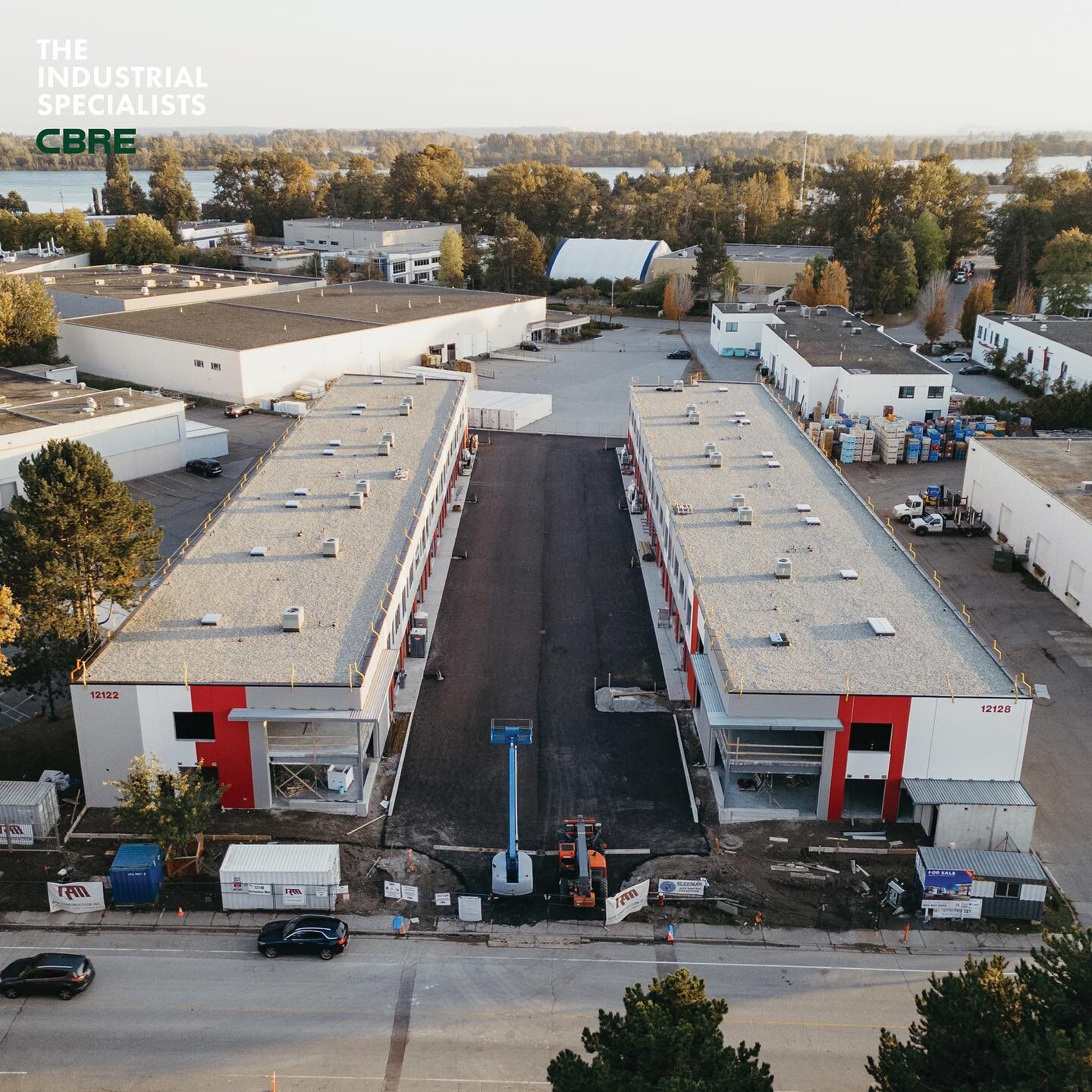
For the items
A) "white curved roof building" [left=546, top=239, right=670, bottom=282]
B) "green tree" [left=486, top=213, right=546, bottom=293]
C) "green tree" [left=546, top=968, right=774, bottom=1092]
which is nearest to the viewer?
"green tree" [left=546, top=968, right=774, bottom=1092]

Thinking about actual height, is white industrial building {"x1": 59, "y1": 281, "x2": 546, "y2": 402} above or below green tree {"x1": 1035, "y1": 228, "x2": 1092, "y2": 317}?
below

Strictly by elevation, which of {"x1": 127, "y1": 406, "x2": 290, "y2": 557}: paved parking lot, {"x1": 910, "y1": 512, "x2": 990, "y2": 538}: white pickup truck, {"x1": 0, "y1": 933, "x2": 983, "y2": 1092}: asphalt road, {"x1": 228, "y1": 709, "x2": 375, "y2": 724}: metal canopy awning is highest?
{"x1": 228, "y1": 709, "x2": 375, "y2": 724}: metal canopy awning

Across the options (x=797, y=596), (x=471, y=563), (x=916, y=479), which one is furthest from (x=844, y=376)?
(x=797, y=596)

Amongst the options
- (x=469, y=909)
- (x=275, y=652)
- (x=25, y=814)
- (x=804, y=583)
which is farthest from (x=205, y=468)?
(x=469, y=909)

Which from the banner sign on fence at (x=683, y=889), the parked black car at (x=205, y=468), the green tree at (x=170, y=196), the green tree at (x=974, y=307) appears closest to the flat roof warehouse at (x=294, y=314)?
the parked black car at (x=205, y=468)

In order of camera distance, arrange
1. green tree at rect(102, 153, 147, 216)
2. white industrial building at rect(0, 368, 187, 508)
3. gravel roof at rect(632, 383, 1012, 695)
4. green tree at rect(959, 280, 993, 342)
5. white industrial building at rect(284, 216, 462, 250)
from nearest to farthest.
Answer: gravel roof at rect(632, 383, 1012, 695) → white industrial building at rect(0, 368, 187, 508) → green tree at rect(959, 280, 993, 342) → white industrial building at rect(284, 216, 462, 250) → green tree at rect(102, 153, 147, 216)

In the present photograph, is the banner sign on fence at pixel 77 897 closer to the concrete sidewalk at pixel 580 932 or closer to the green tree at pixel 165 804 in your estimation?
the concrete sidewalk at pixel 580 932

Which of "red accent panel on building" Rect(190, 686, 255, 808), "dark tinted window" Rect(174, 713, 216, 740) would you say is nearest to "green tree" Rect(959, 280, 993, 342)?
"red accent panel on building" Rect(190, 686, 255, 808)

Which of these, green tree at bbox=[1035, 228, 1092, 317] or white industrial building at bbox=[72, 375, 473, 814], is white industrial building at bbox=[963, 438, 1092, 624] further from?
green tree at bbox=[1035, 228, 1092, 317]
